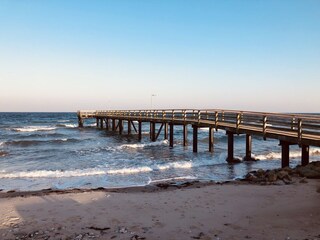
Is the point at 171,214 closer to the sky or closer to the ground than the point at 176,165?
closer to the sky

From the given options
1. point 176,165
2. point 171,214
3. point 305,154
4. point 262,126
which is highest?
point 262,126

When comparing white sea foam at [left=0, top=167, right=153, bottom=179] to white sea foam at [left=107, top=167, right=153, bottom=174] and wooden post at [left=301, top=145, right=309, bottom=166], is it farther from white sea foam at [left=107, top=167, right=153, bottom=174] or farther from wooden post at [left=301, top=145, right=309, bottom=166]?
wooden post at [left=301, top=145, right=309, bottom=166]

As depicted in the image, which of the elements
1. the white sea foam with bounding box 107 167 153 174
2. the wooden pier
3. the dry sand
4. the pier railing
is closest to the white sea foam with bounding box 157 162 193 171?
the white sea foam with bounding box 107 167 153 174

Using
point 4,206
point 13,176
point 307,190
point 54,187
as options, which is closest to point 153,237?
point 4,206

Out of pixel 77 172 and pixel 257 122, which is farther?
pixel 257 122

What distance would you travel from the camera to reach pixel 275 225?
7.02m

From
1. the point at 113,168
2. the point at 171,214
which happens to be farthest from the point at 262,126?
the point at 171,214

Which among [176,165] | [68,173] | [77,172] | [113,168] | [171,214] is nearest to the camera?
[171,214]

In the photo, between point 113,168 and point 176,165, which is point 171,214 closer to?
point 113,168

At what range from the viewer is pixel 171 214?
8.05 m

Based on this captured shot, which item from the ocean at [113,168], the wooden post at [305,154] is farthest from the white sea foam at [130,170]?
the wooden post at [305,154]

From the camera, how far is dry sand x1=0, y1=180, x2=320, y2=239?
6.75m

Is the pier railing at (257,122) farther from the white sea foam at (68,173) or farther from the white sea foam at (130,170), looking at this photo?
the white sea foam at (68,173)

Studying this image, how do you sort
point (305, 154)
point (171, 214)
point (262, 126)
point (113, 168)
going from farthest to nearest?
point (113, 168), point (262, 126), point (305, 154), point (171, 214)
